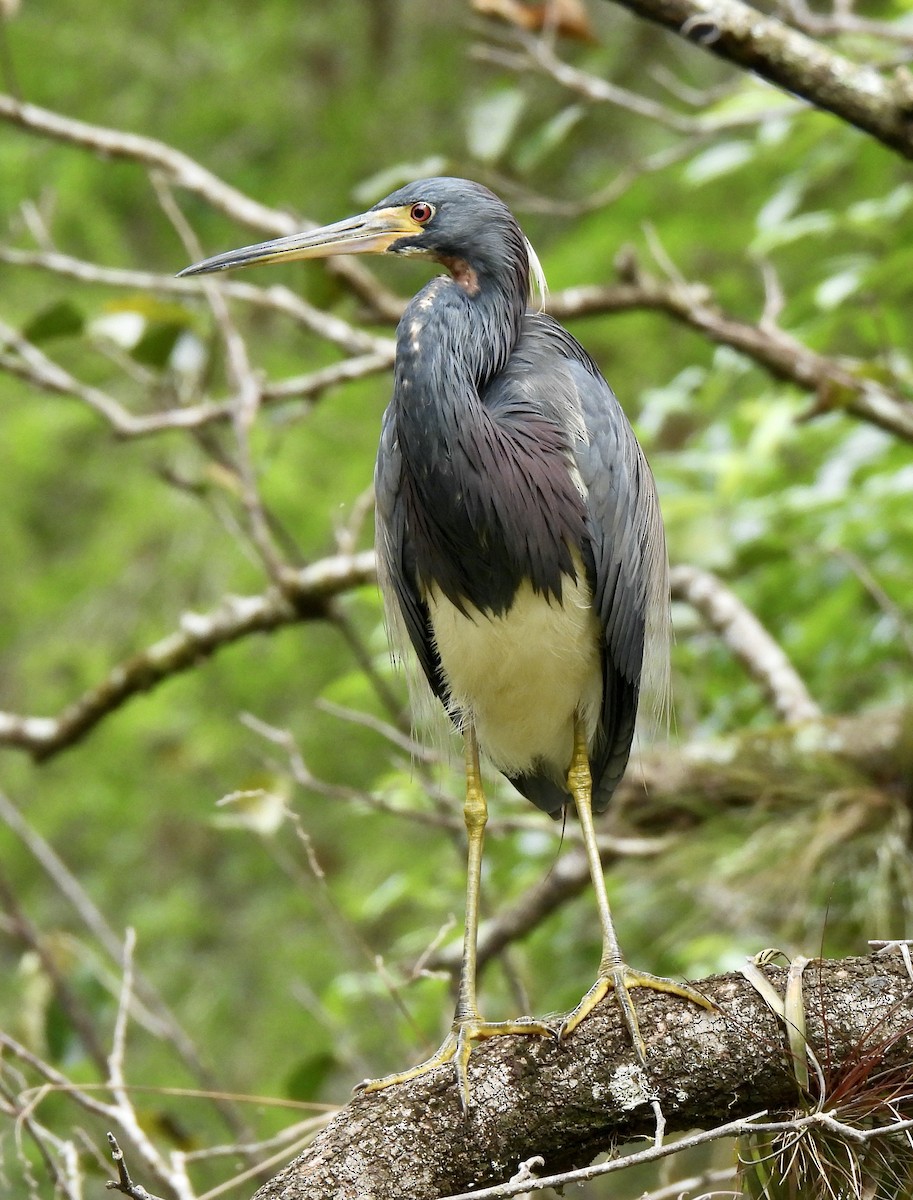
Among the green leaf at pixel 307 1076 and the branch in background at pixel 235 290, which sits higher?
the branch in background at pixel 235 290

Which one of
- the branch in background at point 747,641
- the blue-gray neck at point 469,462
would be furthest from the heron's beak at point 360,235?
the branch in background at point 747,641

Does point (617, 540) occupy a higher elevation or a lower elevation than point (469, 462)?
lower

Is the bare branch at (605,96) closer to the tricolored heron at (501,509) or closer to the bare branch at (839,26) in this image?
the bare branch at (839,26)

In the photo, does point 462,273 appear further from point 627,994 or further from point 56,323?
point 627,994

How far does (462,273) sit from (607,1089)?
174 centimetres

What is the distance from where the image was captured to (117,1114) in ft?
8.24

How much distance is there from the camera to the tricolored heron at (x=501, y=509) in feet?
8.92

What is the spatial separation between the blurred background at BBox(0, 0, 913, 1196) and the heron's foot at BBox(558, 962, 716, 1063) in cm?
44

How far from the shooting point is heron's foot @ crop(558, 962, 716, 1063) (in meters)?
2.07

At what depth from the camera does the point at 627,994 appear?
2178mm

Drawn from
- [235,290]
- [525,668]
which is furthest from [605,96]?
[525,668]

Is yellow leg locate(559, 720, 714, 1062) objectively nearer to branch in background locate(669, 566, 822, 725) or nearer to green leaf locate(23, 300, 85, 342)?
branch in background locate(669, 566, 822, 725)

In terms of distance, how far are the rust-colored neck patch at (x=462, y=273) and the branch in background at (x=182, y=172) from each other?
1070 millimetres

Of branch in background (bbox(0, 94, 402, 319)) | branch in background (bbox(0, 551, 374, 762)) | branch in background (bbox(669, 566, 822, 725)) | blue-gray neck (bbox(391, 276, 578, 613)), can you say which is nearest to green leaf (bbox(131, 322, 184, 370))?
branch in background (bbox(0, 94, 402, 319))
